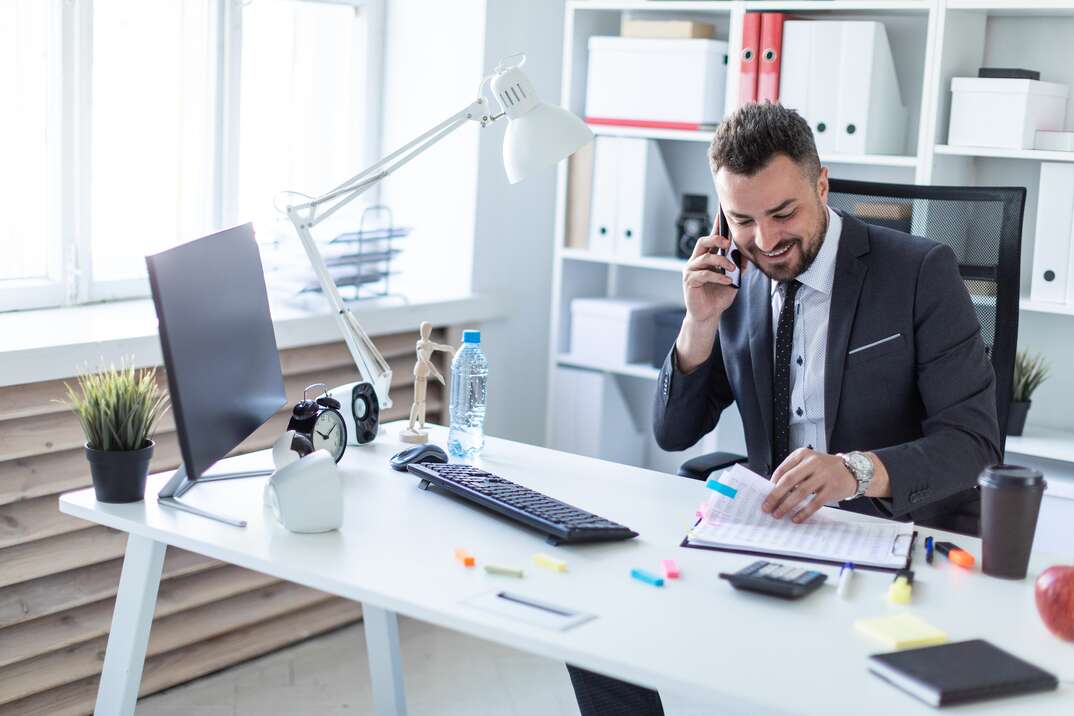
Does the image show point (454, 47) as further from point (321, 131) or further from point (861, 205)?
point (861, 205)

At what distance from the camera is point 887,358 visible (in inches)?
82.9

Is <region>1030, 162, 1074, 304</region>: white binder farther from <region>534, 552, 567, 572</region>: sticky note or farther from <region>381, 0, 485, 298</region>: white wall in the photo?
<region>534, 552, 567, 572</region>: sticky note

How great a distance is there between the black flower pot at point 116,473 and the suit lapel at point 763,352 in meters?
1.06

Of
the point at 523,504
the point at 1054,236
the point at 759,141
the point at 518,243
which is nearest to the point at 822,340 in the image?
the point at 759,141

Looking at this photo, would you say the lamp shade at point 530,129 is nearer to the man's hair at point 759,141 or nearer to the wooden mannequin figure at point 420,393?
the man's hair at point 759,141

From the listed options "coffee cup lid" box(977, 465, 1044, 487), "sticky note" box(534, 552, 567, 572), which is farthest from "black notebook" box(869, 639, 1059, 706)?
"sticky note" box(534, 552, 567, 572)

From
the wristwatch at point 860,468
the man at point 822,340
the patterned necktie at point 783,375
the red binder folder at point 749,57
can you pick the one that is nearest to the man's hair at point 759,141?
the man at point 822,340

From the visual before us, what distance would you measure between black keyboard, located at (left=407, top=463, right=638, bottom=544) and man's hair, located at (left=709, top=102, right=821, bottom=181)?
2.12 feet

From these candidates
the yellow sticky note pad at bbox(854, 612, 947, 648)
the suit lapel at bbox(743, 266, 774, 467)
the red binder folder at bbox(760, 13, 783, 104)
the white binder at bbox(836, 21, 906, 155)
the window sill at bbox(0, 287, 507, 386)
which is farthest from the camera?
the red binder folder at bbox(760, 13, 783, 104)

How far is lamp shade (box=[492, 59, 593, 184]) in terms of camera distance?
2.05 m

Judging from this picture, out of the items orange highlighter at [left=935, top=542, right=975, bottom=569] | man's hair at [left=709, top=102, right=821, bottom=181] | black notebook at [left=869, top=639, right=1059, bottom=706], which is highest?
man's hair at [left=709, top=102, right=821, bottom=181]

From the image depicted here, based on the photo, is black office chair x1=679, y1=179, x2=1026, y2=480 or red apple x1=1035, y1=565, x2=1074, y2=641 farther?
black office chair x1=679, y1=179, x2=1026, y2=480

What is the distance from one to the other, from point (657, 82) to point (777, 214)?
1.38 meters

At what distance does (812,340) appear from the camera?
2188 millimetres
